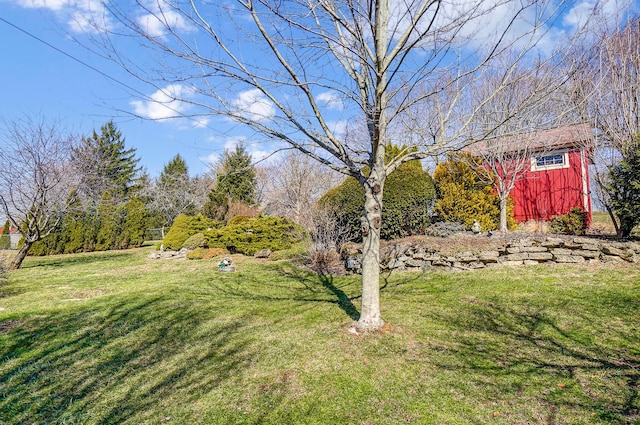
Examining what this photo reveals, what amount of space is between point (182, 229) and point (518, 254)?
37.7 feet

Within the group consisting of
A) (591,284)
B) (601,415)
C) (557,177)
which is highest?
(557,177)

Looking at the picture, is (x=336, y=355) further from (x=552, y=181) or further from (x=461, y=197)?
(x=552, y=181)

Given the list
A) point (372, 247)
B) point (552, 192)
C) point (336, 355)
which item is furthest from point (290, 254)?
point (552, 192)

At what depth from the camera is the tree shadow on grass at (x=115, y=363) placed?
2.82 metres

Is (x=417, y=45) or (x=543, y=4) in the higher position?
(x=543, y=4)

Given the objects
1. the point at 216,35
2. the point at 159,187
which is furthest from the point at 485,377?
the point at 159,187

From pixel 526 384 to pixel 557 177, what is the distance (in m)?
11.4

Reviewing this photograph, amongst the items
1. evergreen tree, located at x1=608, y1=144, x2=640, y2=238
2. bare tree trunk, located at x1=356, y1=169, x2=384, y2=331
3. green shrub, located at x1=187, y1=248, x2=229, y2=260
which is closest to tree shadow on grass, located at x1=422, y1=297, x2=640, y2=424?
bare tree trunk, located at x1=356, y1=169, x2=384, y2=331

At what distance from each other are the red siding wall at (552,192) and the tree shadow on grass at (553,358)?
30.3ft

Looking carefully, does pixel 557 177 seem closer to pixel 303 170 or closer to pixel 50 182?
pixel 303 170

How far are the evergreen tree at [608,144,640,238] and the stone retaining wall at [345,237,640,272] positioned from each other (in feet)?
2.77

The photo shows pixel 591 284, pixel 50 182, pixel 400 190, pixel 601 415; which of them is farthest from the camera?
pixel 50 182

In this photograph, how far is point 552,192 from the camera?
11.9 m

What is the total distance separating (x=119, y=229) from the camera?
57.7 feet
